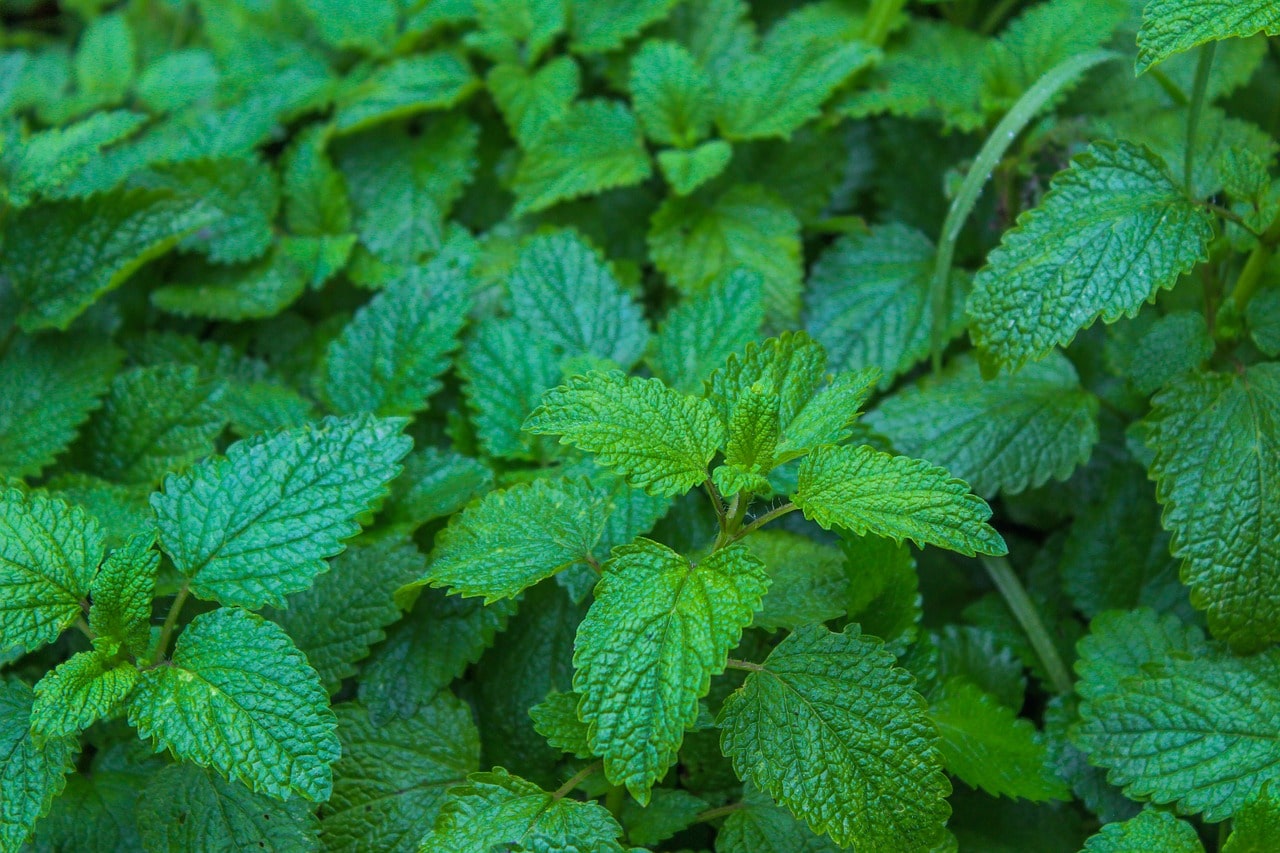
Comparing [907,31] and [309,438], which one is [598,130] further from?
[309,438]

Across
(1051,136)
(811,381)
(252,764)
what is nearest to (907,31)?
(1051,136)

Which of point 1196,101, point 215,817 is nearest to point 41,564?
point 215,817

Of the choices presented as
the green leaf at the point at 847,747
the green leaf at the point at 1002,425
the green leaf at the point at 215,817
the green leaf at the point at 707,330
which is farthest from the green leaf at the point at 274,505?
the green leaf at the point at 1002,425

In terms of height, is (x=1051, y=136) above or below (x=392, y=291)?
above

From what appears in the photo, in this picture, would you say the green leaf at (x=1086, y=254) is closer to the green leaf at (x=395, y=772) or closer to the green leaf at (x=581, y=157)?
the green leaf at (x=581, y=157)

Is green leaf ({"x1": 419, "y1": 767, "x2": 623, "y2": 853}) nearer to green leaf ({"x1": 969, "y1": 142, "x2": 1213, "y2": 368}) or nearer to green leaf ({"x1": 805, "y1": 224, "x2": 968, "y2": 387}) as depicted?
green leaf ({"x1": 969, "y1": 142, "x2": 1213, "y2": 368})

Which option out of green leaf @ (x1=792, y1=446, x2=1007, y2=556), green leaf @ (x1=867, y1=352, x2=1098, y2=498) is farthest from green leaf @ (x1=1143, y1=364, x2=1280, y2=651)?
green leaf @ (x1=792, y1=446, x2=1007, y2=556)

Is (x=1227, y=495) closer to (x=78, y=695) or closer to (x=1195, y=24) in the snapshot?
(x=1195, y=24)
